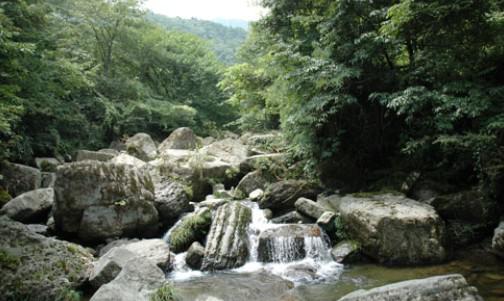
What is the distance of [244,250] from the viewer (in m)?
7.88

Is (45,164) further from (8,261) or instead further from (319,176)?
(319,176)

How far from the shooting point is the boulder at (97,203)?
8016 mm

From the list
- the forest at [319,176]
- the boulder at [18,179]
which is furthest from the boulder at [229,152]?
the boulder at [18,179]

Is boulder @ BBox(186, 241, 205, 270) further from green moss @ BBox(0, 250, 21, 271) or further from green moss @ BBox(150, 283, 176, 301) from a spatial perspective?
green moss @ BBox(0, 250, 21, 271)

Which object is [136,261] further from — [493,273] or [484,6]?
[484,6]

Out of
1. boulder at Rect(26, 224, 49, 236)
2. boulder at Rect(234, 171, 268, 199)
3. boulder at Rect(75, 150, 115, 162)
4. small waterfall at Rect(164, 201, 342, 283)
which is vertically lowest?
small waterfall at Rect(164, 201, 342, 283)

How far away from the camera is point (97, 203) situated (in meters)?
8.13

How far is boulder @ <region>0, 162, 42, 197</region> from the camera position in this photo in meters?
10.0

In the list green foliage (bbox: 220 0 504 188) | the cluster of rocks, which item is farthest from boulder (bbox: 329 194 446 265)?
green foliage (bbox: 220 0 504 188)

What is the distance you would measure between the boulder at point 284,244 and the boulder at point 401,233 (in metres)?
1.18

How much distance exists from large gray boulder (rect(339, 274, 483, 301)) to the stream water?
2018mm

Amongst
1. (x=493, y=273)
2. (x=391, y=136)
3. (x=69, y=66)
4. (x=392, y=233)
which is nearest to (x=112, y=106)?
(x=69, y=66)

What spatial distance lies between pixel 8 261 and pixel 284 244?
520 centimetres

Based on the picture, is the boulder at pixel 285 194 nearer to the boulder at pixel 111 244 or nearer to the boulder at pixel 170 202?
the boulder at pixel 170 202
